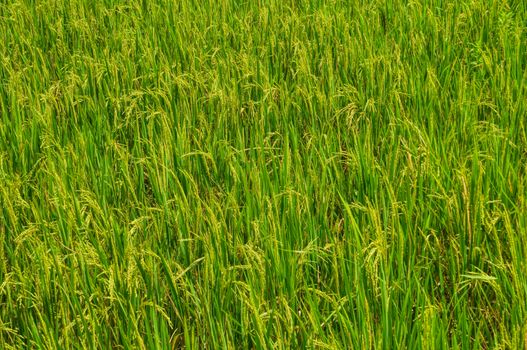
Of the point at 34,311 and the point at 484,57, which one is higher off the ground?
the point at 484,57

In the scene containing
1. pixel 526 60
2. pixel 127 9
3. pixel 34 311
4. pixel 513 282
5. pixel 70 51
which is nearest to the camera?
pixel 513 282

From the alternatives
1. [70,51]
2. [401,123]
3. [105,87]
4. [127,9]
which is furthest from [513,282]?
[127,9]

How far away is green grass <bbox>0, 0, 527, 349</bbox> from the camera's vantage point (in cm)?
180

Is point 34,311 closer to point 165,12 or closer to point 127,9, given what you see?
point 165,12

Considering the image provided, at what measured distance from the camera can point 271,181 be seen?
2453 mm

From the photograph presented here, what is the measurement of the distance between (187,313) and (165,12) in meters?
2.44

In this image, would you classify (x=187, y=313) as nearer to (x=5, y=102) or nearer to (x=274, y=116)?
(x=274, y=116)

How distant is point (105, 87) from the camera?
10.7 ft

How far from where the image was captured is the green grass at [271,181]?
180 centimetres

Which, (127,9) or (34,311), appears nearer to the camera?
(34,311)

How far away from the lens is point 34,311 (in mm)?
1967

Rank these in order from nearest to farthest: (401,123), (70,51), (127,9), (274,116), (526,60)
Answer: (401,123) < (274,116) < (526,60) < (70,51) < (127,9)

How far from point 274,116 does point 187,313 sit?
3.64 ft

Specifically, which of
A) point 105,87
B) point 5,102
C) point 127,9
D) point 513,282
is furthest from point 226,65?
point 513,282
